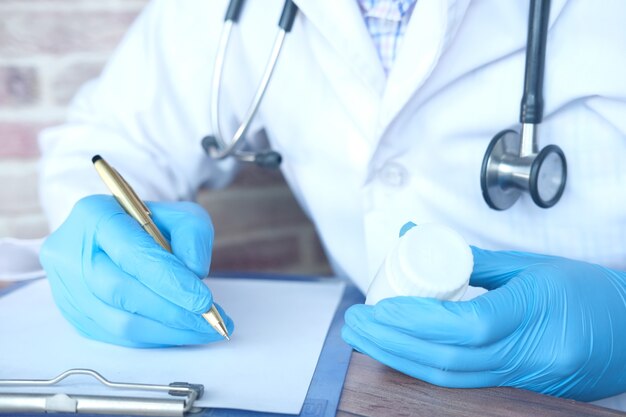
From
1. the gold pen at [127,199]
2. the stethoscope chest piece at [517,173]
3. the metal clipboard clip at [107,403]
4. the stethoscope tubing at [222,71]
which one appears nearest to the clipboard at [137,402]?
the metal clipboard clip at [107,403]

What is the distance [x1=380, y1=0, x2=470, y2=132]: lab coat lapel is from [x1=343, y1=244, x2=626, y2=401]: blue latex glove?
0.20 metres

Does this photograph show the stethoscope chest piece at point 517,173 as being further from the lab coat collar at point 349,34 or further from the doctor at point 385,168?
the lab coat collar at point 349,34

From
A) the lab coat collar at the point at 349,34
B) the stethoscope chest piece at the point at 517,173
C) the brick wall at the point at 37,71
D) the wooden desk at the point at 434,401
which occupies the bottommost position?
the brick wall at the point at 37,71

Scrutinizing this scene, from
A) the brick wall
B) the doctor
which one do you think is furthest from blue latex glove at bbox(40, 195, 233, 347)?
the brick wall

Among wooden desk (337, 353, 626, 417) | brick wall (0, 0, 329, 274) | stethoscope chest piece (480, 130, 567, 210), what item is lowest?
brick wall (0, 0, 329, 274)

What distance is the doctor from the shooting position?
0.56m

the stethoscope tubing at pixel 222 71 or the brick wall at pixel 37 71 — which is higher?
the stethoscope tubing at pixel 222 71

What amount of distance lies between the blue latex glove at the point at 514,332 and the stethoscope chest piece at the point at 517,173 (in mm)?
80

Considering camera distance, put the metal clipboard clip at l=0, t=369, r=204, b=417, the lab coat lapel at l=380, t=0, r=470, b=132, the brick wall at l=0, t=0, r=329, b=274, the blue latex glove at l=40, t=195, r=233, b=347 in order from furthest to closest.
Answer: the brick wall at l=0, t=0, r=329, b=274, the lab coat lapel at l=380, t=0, r=470, b=132, the blue latex glove at l=40, t=195, r=233, b=347, the metal clipboard clip at l=0, t=369, r=204, b=417

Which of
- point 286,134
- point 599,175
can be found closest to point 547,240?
point 599,175

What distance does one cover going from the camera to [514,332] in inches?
21.8

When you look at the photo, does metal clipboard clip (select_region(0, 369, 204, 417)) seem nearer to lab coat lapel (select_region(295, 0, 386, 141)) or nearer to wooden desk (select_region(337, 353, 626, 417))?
wooden desk (select_region(337, 353, 626, 417))

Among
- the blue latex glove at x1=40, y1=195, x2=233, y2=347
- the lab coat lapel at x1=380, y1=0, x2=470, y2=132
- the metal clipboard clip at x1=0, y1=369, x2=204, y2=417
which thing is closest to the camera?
the metal clipboard clip at x1=0, y1=369, x2=204, y2=417

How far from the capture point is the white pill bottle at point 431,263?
494mm
